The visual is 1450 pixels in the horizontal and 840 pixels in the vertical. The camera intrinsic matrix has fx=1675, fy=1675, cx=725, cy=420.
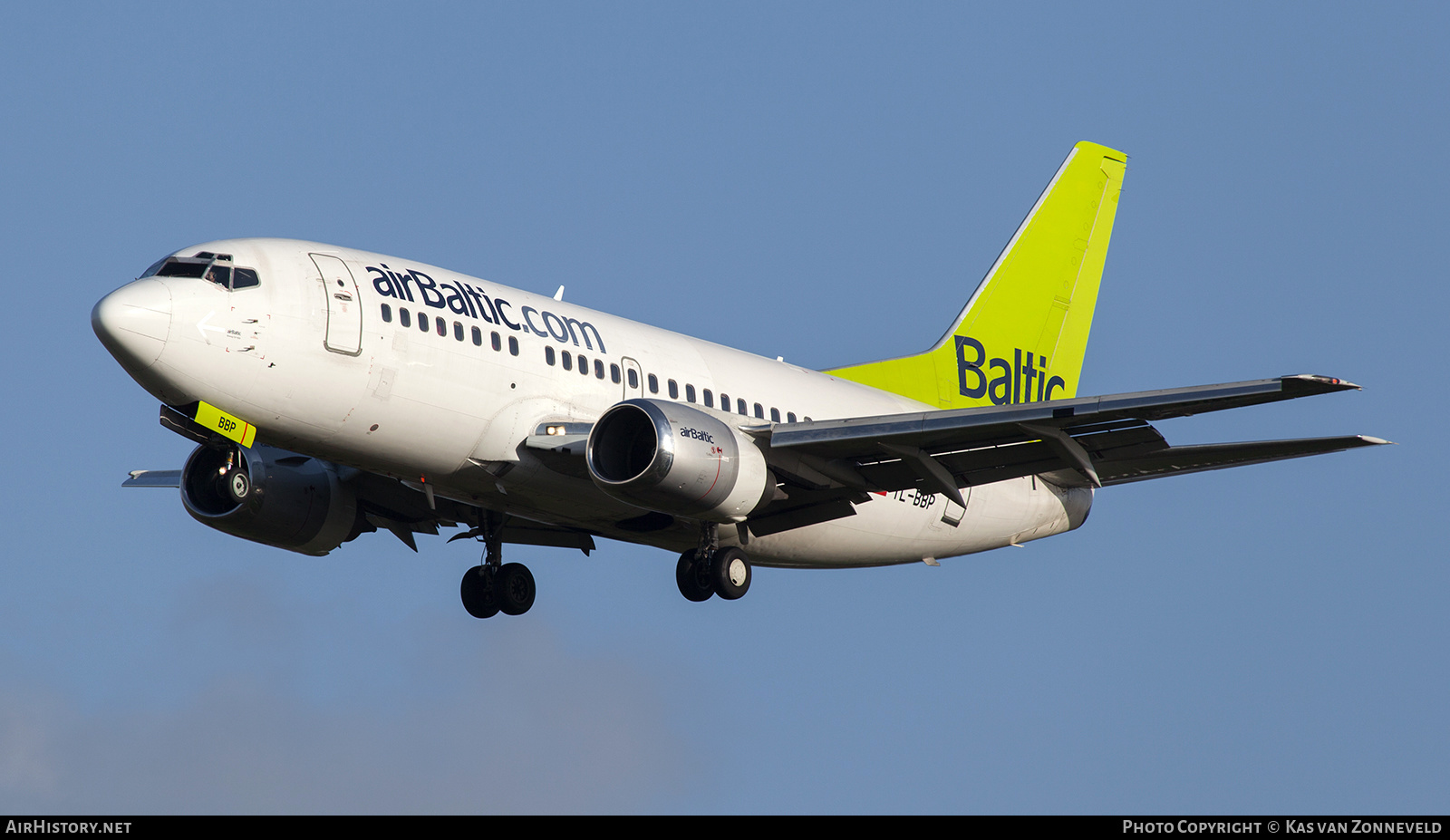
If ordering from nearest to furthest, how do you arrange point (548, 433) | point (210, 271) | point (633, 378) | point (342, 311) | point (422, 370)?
point (210, 271)
point (342, 311)
point (422, 370)
point (548, 433)
point (633, 378)

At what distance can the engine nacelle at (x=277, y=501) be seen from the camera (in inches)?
1236

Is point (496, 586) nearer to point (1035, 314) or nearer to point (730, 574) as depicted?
point (730, 574)

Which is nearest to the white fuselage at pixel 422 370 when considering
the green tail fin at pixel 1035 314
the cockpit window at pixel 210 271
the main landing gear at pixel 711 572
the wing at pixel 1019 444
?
the cockpit window at pixel 210 271

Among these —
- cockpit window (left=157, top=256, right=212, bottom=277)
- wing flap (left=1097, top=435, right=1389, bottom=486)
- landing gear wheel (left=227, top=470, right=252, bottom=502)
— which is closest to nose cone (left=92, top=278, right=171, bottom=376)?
cockpit window (left=157, top=256, right=212, bottom=277)

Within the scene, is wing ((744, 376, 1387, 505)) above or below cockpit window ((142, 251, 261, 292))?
below

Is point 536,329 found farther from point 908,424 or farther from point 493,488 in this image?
point 908,424

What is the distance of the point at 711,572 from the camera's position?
30375 millimetres

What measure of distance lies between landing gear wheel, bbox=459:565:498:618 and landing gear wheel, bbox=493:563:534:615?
0.45 ft

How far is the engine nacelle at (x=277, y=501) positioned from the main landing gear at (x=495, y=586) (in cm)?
261

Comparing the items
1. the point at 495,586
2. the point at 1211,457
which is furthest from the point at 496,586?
the point at 1211,457

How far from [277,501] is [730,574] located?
8770mm

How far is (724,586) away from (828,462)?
294 cm

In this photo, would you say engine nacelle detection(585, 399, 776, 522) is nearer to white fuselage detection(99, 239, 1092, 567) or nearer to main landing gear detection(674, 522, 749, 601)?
white fuselage detection(99, 239, 1092, 567)

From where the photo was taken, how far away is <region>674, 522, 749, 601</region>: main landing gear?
30.3m
